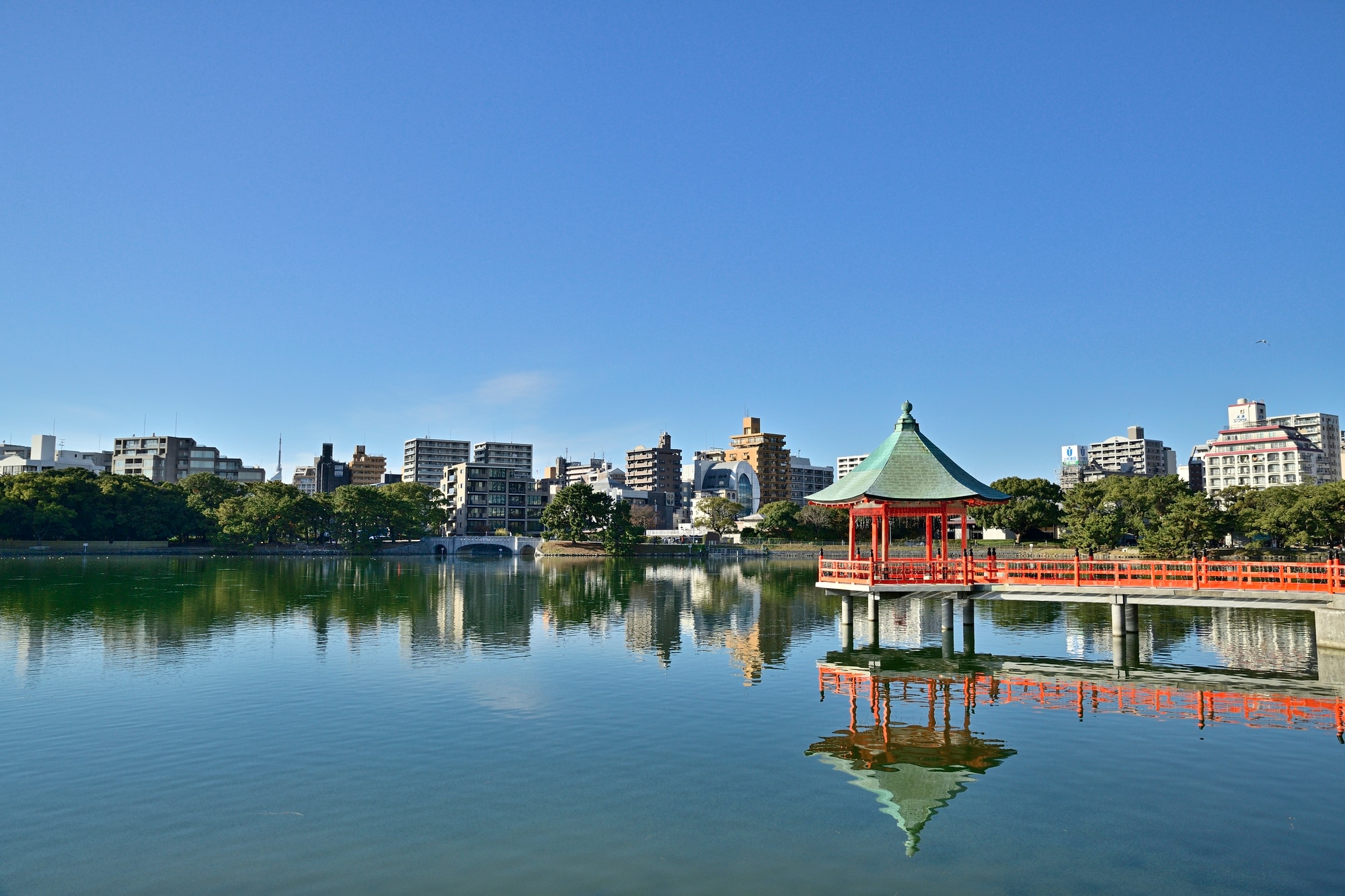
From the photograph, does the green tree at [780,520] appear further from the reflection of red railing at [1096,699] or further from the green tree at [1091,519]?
the reflection of red railing at [1096,699]

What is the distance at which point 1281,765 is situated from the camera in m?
19.8

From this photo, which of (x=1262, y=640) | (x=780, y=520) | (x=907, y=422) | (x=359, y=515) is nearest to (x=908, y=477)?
(x=907, y=422)

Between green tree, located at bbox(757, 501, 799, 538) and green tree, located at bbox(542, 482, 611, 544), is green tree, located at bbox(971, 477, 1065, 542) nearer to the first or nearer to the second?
green tree, located at bbox(757, 501, 799, 538)

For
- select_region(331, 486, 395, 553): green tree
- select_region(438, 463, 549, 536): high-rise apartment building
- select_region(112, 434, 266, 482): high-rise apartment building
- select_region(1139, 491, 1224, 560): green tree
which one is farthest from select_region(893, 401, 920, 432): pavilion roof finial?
select_region(112, 434, 266, 482): high-rise apartment building

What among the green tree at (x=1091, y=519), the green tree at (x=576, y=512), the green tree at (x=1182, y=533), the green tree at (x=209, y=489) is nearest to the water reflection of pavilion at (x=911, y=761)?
the green tree at (x=1182, y=533)

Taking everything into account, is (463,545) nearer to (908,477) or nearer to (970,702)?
(908,477)

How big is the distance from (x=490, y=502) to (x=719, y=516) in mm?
47672

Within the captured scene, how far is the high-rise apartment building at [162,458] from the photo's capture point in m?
189

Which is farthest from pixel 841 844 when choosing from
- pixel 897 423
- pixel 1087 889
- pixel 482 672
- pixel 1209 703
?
pixel 897 423

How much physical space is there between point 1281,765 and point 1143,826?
6.12m

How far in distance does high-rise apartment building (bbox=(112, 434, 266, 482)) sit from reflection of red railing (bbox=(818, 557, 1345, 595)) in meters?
181

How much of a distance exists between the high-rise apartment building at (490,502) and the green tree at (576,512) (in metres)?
42.0

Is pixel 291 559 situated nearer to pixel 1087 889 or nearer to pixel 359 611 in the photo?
pixel 359 611

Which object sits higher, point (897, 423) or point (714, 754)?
point (897, 423)
